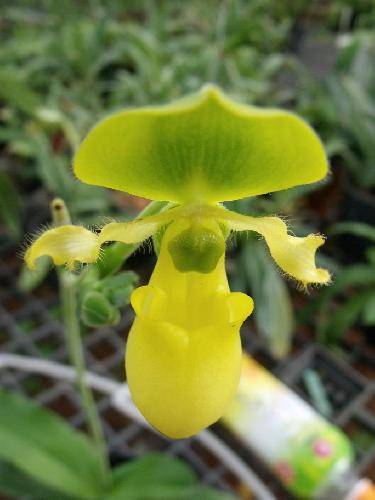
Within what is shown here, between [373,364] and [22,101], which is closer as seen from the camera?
[373,364]

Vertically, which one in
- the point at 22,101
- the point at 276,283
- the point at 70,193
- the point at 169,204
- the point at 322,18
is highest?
the point at 169,204

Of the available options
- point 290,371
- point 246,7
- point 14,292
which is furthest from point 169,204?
point 246,7

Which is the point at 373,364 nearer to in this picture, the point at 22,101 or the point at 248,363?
the point at 248,363

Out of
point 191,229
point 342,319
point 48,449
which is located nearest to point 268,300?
point 342,319

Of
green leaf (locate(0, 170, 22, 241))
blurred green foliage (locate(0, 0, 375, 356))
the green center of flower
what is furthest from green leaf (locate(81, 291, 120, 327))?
green leaf (locate(0, 170, 22, 241))

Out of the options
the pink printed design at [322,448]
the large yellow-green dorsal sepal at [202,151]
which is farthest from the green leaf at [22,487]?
the large yellow-green dorsal sepal at [202,151]

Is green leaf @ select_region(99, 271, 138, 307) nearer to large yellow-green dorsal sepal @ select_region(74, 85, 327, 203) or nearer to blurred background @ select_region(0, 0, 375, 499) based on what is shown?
large yellow-green dorsal sepal @ select_region(74, 85, 327, 203)

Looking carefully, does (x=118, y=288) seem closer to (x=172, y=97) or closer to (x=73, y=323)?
(x=73, y=323)

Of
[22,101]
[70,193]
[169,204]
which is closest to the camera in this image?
[169,204]
